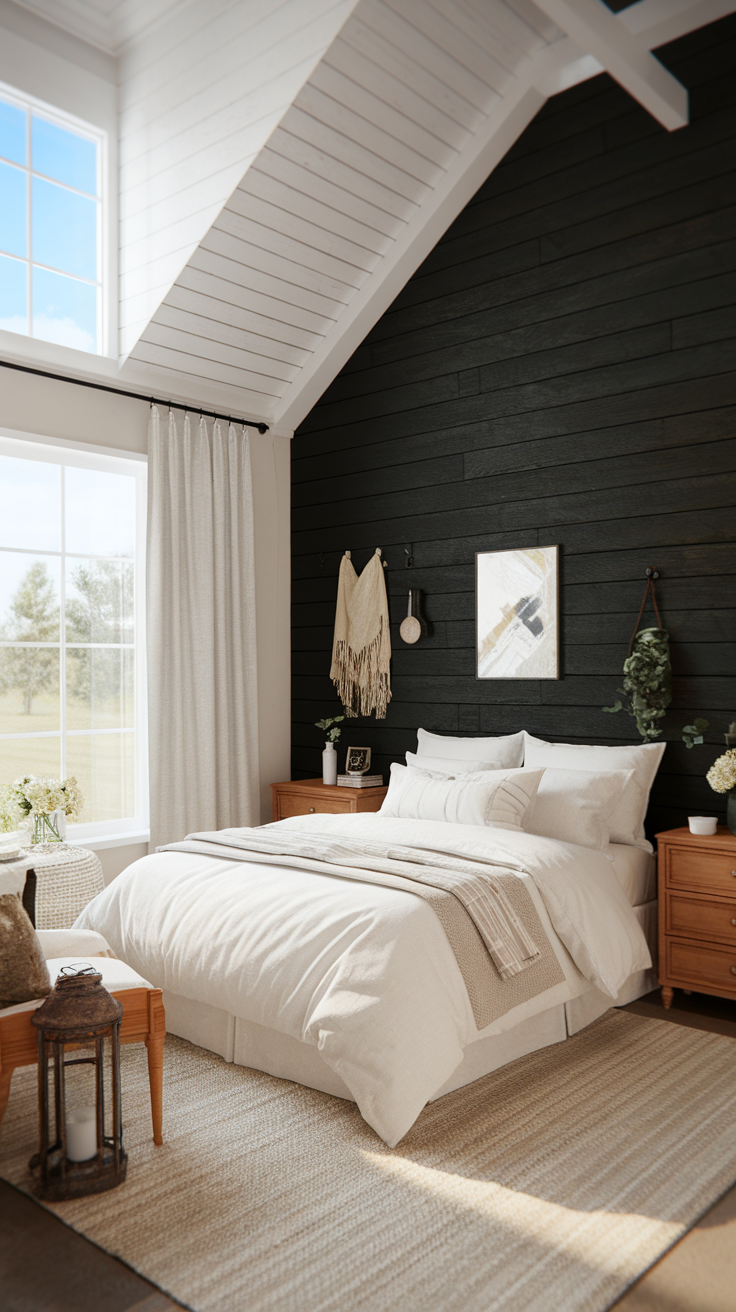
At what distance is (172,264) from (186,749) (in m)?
2.30

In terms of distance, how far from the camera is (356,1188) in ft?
7.47

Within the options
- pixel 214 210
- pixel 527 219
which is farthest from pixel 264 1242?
pixel 527 219

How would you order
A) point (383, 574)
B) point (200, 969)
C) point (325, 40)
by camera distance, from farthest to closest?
point (383, 574) → point (325, 40) → point (200, 969)

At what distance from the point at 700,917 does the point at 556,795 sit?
668mm

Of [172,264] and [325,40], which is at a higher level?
[325,40]

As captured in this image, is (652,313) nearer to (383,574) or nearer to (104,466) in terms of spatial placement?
(383,574)

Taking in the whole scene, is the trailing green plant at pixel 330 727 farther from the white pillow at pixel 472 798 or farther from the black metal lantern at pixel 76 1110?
the black metal lantern at pixel 76 1110

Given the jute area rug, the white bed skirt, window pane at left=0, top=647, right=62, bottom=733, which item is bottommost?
the jute area rug

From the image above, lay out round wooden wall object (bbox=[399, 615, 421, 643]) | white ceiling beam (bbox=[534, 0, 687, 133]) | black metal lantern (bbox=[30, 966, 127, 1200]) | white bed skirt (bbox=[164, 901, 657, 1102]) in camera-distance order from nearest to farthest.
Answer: black metal lantern (bbox=[30, 966, 127, 1200]) → white bed skirt (bbox=[164, 901, 657, 1102]) → white ceiling beam (bbox=[534, 0, 687, 133]) → round wooden wall object (bbox=[399, 615, 421, 643])

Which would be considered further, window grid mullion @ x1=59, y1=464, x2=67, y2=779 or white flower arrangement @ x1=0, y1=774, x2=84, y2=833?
window grid mullion @ x1=59, y1=464, x2=67, y2=779

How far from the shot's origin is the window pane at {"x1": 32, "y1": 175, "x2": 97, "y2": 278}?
4332 millimetres

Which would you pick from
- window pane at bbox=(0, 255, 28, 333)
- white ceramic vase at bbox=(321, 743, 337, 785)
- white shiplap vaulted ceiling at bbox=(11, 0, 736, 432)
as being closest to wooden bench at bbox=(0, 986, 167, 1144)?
white ceramic vase at bbox=(321, 743, 337, 785)

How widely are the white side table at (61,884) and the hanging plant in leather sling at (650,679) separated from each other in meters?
2.30

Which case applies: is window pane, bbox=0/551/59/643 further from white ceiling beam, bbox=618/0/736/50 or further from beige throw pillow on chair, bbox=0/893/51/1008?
white ceiling beam, bbox=618/0/736/50
